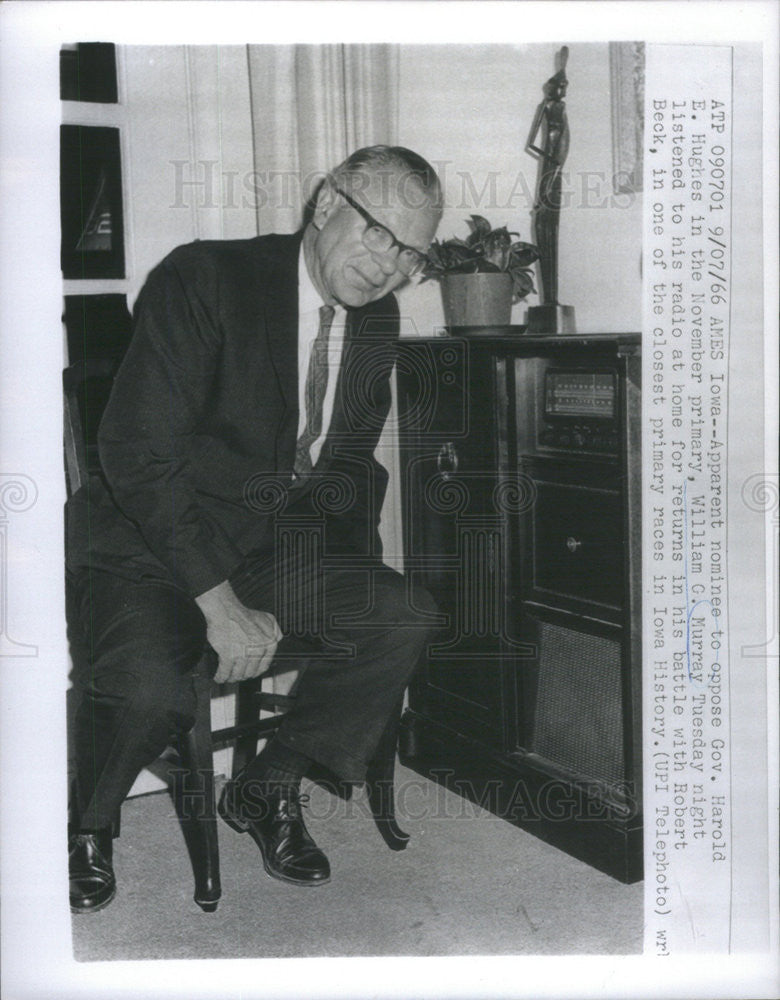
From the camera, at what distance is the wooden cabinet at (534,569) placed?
71.1 inches

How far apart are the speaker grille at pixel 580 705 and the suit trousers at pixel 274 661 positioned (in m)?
0.24

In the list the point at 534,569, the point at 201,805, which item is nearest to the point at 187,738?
the point at 201,805

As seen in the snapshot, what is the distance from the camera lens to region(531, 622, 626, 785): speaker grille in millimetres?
1860

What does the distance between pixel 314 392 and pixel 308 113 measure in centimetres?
42

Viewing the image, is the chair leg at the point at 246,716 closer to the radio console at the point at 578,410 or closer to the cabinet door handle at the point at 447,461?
the cabinet door handle at the point at 447,461

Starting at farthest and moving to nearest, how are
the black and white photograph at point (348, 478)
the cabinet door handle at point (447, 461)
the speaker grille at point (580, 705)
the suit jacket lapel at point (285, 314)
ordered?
the cabinet door handle at point (447, 461)
the speaker grille at point (580, 705)
the suit jacket lapel at point (285, 314)
the black and white photograph at point (348, 478)

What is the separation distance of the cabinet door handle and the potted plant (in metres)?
0.22

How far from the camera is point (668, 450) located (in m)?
1.68

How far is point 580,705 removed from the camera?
6.31ft

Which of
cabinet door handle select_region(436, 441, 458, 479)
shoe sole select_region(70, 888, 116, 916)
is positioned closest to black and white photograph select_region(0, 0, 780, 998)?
shoe sole select_region(70, 888, 116, 916)

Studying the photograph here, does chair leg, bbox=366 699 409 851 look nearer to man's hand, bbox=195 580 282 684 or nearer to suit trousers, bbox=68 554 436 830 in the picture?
suit trousers, bbox=68 554 436 830

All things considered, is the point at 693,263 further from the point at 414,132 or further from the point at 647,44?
the point at 414,132

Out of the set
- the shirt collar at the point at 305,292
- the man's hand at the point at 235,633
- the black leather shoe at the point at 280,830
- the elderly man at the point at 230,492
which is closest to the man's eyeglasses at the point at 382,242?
the elderly man at the point at 230,492

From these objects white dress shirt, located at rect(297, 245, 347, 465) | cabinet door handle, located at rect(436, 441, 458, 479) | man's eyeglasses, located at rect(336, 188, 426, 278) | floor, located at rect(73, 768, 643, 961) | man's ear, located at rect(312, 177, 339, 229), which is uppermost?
man's ear, located at rect(312, 177, 339, 229)
